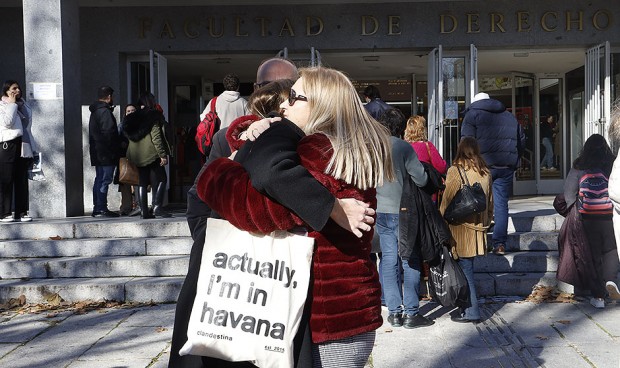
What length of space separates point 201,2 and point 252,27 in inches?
35.0

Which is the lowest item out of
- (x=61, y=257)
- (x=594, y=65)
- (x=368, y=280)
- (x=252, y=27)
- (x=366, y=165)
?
(x=61, y=257)

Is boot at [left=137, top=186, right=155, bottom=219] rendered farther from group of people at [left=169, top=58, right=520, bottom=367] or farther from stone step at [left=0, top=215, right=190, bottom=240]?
group of people at [left=169, top=58, right=520, bottom=367]

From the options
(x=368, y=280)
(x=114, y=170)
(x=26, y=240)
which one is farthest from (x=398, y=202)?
(x=114, y=170)

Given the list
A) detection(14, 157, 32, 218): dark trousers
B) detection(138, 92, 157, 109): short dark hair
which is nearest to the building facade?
detection(14, 157, 32, 218): dark trousers

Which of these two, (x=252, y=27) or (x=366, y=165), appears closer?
(x=366, y=165)

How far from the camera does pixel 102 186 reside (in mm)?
9961

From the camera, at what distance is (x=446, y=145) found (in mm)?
11867

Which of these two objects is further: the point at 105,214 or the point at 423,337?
the point at 105,214

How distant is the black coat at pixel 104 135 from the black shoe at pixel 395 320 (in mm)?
5123

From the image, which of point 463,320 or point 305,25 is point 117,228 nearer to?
point 463,320

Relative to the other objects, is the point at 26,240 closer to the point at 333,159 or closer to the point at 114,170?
the point at 114,170

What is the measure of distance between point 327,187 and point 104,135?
7.89m

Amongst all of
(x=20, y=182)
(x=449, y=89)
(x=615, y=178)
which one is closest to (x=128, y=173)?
(x=20, y=182)

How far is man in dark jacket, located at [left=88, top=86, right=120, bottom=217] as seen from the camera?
967cm
